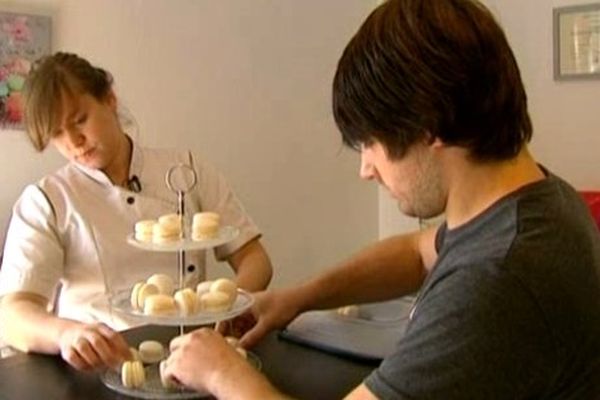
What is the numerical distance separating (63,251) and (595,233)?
1235 mm

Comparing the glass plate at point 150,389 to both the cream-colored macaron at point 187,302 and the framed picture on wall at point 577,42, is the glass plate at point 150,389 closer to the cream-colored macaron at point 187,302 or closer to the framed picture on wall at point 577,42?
the cream-colored macaron at point 187,302

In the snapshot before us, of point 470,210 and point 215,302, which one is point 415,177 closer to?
point 470,210

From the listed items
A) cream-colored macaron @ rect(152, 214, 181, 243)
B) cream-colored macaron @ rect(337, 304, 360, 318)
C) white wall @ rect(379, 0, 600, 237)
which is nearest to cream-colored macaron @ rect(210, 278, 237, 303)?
cream-colored macaron @ rect(152, 214, 181, 243)

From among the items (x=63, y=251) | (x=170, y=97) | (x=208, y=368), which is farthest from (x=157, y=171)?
(x=208, y=368)

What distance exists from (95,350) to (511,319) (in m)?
0.70

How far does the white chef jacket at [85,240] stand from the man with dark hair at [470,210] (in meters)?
0.88

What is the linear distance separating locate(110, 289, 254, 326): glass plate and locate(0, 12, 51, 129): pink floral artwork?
986 mm

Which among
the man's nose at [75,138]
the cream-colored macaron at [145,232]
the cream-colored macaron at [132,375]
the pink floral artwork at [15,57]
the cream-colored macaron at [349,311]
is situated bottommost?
the cream-colored macaron at [132,375]

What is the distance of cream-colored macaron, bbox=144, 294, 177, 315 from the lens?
3.85 feet

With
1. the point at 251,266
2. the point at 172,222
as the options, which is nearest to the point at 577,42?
the point at 251,266

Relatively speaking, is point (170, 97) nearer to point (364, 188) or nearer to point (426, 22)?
point (364, 188)

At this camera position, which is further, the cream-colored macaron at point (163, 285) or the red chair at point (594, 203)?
the red chair at point (594, 203)

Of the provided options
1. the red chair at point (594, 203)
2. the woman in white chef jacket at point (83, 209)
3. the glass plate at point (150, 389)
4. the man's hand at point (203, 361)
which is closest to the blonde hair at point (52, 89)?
the woman in white chef jacket at point (83, 209)

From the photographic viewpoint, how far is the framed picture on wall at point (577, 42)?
267 cm
